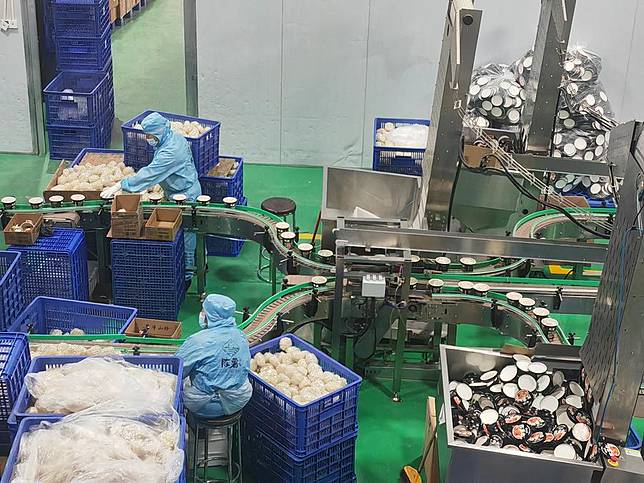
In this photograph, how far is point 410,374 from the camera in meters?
7.10

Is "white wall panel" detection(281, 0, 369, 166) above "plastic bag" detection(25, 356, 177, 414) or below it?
above

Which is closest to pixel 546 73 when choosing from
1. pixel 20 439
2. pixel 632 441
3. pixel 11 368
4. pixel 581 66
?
pixel 581 66

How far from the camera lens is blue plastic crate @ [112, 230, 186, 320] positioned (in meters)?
7.45

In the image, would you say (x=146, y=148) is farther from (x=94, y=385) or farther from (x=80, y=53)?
(x=94, y=385)

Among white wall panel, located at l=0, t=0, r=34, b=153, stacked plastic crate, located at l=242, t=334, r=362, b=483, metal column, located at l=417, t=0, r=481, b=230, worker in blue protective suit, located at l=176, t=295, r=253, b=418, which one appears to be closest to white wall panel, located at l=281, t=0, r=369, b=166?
metal column, located at l=417, t=0, r=481, b=230

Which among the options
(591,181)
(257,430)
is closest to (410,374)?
(257,430)

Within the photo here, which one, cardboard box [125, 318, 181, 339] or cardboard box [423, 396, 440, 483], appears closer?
cardboard box [423, 396, 440, 483]

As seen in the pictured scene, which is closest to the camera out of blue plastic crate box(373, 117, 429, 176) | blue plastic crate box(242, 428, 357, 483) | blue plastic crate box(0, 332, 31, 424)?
blue plastic crate box(0, 332, 31, 424)

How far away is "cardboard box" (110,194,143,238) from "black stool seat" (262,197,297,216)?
1.22 metres

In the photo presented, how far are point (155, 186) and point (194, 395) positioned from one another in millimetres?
3358

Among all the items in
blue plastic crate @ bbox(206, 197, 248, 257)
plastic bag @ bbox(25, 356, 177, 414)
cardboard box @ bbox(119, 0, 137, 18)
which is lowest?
blue plastic crate @ bbox(206, 197, 248, 257)

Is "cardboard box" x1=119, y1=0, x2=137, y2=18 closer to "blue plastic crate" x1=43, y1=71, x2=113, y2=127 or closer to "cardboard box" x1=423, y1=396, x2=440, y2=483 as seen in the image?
"blue plastic crate" x1=43, y1=71, x2=113, y2=127

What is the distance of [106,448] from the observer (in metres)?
4.18

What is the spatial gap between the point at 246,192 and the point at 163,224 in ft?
9.55
